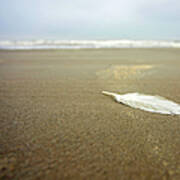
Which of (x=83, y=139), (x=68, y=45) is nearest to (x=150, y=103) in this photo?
(x=83, y=139)

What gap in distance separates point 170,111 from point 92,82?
1.19 metres

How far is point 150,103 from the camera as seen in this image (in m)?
1.41

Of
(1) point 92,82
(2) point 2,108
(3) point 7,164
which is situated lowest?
(3) point 7,164

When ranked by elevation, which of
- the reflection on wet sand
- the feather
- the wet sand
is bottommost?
the wet sand

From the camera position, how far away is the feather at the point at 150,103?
1.28 metres

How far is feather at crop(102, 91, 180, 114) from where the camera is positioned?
1278 mm

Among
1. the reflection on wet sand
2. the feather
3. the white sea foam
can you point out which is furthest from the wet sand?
the white sea foam

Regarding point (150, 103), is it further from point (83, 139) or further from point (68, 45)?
point (68, 45)

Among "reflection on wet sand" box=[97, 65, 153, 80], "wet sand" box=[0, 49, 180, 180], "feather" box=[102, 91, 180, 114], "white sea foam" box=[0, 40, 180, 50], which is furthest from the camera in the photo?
"white sea foam" box=[0, 40, 180, 50]

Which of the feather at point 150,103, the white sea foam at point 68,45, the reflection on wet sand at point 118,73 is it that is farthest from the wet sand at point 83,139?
the white sea foam at point 68,45

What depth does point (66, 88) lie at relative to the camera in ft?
6.23

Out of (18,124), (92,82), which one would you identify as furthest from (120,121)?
(92,82)

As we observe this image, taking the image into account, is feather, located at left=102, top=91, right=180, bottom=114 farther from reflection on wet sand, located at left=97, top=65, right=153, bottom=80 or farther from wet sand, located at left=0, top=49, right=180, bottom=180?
reflection on wet sand, located at left=97, top=65, right=153, bottom=80

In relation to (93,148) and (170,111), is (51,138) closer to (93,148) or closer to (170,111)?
(93,148)
